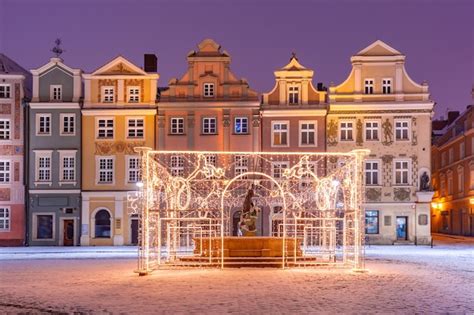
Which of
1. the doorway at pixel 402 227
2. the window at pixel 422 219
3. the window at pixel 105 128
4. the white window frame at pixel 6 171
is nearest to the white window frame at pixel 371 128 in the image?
the doorway at pixel 402 227

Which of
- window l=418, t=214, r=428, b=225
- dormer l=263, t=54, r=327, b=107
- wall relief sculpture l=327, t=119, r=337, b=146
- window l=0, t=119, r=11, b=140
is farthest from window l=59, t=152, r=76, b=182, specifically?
window l=418, t=214, r=428, b=225

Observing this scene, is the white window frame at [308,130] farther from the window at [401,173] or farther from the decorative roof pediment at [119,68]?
the decorative roof pediment at [119,68]

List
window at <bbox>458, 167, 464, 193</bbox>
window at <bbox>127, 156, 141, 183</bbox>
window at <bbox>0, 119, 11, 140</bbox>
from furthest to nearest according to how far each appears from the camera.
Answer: window at <bbox>458, 167, 464, 193</bbox>, window at <bbox>0, 119, 11, 140</bbox>, window at <bbox>127, 156, 141, 183</bbox>

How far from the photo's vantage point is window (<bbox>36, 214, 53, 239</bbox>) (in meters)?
52.0

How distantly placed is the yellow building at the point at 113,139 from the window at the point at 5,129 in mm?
5478

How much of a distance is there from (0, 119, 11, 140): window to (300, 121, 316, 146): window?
820 inches

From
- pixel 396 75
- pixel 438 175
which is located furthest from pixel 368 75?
pixel 438 175

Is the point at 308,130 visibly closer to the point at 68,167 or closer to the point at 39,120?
the point at 68,167

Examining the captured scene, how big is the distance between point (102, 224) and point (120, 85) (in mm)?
9894

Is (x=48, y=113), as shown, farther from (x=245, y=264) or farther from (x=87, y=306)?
(x=87, y=306)

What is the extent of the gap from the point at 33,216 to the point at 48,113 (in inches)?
289

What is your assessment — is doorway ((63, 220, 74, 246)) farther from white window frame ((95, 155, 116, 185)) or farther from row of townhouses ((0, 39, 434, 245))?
white window frame ((95, 155, 116, 185))

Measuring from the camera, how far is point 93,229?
5178 cm

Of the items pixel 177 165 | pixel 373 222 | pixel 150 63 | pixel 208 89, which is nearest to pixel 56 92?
pixel 150 63
